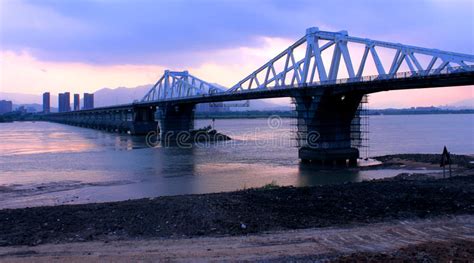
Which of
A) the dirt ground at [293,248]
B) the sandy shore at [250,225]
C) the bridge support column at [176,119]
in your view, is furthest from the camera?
the bridge support column at [176,119]

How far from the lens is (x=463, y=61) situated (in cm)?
3400

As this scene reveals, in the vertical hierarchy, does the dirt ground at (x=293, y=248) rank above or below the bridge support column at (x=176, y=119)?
below

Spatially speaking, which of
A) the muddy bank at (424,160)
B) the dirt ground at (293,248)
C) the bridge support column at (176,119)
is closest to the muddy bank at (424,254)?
the dirt ground at (293,248)

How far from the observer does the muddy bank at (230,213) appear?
1159 centimetres

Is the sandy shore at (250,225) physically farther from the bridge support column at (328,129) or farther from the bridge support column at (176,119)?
the bridge support column at (176,119)

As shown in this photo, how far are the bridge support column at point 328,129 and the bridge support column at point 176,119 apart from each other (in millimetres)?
54146

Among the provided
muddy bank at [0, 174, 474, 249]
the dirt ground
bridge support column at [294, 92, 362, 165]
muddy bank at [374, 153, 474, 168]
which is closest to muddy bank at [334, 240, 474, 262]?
the dirt ground

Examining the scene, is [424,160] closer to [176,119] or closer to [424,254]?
[424,254]

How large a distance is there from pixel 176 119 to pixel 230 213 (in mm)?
88570

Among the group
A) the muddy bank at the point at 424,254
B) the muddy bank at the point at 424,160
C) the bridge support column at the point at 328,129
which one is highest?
the bridge support column at the point at 328,129

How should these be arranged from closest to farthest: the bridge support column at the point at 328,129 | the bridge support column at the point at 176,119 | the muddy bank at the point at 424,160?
the muddy bank at the point at 424,160
the bridge support column at the point at 328,129
the bridge support column at the point at 176,119

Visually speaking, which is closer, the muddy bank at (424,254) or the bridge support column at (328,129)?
the muddy bank at (424,254)

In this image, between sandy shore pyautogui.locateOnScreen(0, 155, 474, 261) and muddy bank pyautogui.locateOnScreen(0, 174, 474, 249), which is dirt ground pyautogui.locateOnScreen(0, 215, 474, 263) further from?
muddy bank pyautogui.locateOnScreen(0, 174, 474, 249)

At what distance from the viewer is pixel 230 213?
13.1 metres
